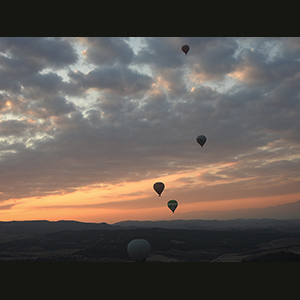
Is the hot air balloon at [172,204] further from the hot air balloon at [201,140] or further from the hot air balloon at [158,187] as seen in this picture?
the hot air balloon at [201,140]

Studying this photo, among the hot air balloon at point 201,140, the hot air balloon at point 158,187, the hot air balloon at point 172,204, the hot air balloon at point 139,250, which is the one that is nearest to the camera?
the hot air balloon at point 139,250

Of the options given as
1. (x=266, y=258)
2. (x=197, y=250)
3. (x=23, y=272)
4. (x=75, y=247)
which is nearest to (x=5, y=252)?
(x=75, y=247)

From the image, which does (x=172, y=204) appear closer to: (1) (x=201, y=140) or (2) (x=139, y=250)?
(2) (x=139, y=250)

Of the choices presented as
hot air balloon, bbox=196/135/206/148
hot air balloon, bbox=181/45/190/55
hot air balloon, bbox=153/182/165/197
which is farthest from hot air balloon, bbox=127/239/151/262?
hot air balloon, bbox=181/45/190/55

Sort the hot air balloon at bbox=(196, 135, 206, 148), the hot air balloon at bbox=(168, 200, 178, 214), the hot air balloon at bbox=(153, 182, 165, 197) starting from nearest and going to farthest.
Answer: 1. the hot air balloon at bbox=(196, 135, 206, 148)
2. the hot air balloon at bbox=(153, 182, 165, 197)
3. the hot air balloon at bbox=(168, 200, 178, 214)

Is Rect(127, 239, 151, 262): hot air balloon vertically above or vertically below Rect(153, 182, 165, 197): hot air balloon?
below

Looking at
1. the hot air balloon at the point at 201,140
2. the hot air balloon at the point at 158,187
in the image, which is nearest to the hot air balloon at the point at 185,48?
the hot air balloon at the point at 201,140

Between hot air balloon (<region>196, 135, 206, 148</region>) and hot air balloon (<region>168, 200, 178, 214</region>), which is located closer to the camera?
hot air balloon (<region>196, 135, 206, 148</region>)

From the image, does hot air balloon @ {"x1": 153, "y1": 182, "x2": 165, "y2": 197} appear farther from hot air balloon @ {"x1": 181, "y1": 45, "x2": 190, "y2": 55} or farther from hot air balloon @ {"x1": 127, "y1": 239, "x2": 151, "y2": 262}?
hot air balloon @ {"x1": 181, "y1": 45, "x2": 190, "y2": 55}

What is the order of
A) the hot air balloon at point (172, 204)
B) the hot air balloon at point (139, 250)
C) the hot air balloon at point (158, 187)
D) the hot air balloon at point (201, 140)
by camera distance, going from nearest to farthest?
the hot air balloon at point (139, 250)
the hot air balloon at point (201, 140)
the hot air balloon at point (158, 187)
the hot air balloon at point (172, 204)

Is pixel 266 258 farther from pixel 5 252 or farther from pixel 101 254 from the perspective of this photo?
pixel 5 252

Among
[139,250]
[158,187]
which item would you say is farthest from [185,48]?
[139,250]

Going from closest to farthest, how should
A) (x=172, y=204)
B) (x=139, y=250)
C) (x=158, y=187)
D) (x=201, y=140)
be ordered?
(x=139, y=250)
(x=201, y=140)
(x=158, y=187)
(x=172, y=204)
